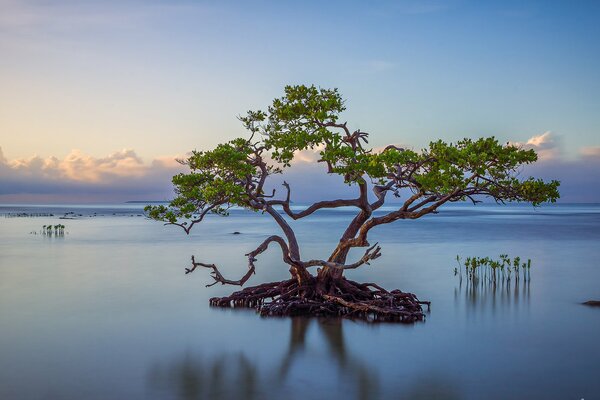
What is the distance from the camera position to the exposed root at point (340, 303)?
16719mm

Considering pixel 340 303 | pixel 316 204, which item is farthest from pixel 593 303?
pixel 316 204

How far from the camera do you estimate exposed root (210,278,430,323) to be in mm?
16719

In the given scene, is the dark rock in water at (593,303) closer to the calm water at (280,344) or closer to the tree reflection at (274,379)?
the calm water at (280,344)

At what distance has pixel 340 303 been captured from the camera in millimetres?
17156

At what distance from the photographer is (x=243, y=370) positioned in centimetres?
1293

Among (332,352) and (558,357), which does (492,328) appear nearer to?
(558,357)

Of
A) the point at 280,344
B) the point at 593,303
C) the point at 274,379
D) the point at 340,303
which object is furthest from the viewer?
the point at 593,303

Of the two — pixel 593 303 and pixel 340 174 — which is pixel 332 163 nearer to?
pixel 340 174

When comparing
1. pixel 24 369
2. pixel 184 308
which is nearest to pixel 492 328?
pixel 184 308

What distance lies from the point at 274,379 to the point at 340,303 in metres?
5.26

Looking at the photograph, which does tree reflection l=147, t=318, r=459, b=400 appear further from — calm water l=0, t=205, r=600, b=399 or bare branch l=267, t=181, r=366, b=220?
bare branch l=267, t=181, r=366, b=220

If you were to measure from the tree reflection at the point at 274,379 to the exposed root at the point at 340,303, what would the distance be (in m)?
2.42

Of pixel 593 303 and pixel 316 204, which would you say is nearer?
pixel 316 204

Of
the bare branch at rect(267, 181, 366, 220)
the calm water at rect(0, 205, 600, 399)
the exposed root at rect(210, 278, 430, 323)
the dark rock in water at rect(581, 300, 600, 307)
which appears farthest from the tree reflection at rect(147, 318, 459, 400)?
the dark rock in water at rect(581, 300, 600, 307)
